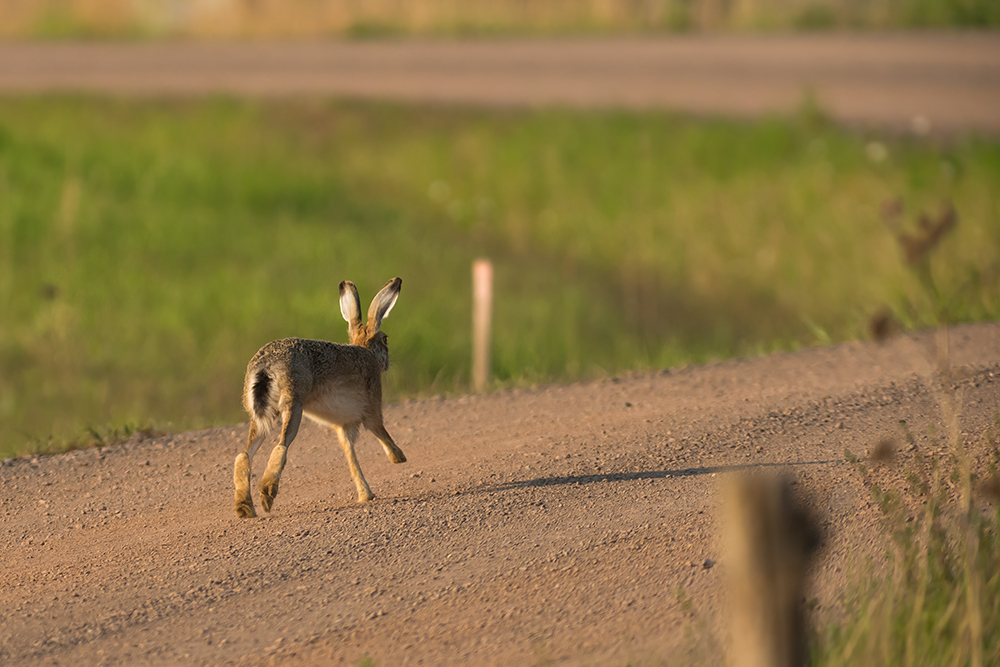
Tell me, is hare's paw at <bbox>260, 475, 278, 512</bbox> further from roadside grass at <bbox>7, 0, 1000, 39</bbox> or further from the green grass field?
roadside grass at <bbox>7, 0, 1000, 39</bbox>

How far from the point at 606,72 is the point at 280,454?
14.9m

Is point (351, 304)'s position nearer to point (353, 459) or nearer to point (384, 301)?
point (384, 301)

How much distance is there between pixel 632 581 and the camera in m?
4.68

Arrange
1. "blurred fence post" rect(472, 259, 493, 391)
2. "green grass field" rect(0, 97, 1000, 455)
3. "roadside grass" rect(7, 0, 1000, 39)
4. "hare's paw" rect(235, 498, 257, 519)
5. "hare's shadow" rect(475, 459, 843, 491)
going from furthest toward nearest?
"roadside grass" rect(7, 0, 1000, 39)
"green grass field" rect(0, 97, 1000, 455)
"blurred fence post" rect(472, 259, 493, 391)
"hare's shadow" rect(475, 459, 843, 491)
"hare's paw" rect(235, 498, 257, 519)

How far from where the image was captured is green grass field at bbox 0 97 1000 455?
33.6 feet

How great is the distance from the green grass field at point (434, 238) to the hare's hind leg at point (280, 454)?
2.67 m

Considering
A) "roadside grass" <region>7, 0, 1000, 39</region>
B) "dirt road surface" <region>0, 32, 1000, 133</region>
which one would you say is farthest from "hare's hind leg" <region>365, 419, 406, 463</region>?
"roadside grass" <region>7, 0, 1000, 39</region>

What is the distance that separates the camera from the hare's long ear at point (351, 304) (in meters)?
5.89

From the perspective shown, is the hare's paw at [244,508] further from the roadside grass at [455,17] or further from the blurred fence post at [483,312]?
the roadside grass at [455,17]

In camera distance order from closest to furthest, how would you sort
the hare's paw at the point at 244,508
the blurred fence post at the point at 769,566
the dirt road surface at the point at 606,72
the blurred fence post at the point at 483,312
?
the blurred fence post at the point at 769,566 < the hare's paw at the point at 244,508 < the blurred fence post at the point at 483,312 < the dirt road surface at the point at 606,72

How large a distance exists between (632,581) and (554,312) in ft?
24.0

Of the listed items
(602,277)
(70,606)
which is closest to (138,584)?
(70,606)

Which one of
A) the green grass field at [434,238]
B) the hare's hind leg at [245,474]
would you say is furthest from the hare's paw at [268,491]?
the green grass field at [434,238]

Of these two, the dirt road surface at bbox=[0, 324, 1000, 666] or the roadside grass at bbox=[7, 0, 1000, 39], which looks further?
the roadside grass at bbox=[7, 0, 1000, 39]
